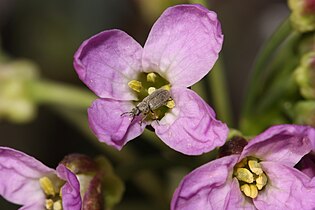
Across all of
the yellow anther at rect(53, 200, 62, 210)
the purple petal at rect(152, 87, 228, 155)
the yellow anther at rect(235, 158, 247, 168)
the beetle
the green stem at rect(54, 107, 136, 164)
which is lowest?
the green stem at rect(54, 107, 136, 164)

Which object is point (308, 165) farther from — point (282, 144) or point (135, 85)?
point (135, 85)

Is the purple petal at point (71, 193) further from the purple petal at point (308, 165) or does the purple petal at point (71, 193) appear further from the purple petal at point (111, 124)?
the purple petal at point (308, 165)

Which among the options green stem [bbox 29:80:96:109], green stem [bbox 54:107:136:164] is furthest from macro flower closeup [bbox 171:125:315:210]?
green stem [bbox 54:107:136:164]

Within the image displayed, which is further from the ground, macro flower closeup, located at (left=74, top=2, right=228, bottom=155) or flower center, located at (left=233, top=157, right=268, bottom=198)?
macro flower closeup, located at (left=74, top=2, right=228, bottom=155)

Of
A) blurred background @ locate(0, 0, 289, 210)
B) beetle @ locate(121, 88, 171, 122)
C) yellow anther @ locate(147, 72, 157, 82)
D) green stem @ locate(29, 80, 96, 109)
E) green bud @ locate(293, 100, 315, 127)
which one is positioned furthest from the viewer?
blurred background @ locate(0, 0, 289, 210)

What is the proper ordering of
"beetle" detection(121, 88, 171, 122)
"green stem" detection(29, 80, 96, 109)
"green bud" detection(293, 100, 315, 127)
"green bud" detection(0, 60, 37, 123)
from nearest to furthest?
"beetle" detection(121, 88, 171, 122)
"green bud" detection(293, 100, 315, 127)
"green stem" detection(29, 80, 96, 109)
"green bud" detection(0, 60, 37, 123)

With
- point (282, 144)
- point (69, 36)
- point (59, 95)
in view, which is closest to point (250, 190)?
point (282, 144)

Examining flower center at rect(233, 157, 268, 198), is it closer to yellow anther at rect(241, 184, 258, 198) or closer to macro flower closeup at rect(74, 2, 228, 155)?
yellow anther at rect(241, 184, 258, 198)

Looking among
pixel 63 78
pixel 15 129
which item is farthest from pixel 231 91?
pixel 15 129
